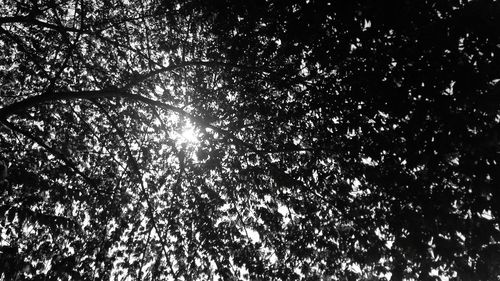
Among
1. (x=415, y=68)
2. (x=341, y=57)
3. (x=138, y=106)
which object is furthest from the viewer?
(x=138, y=106)

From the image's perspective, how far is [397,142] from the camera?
13.3 feet

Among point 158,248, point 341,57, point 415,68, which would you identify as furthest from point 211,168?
point 415,68

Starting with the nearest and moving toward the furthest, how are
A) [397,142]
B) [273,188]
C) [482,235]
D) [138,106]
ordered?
[482,235], [397,142], [273,188], [138,106]

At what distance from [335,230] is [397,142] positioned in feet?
8.38

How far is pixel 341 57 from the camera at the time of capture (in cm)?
442

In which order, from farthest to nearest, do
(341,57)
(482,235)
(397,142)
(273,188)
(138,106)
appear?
1. (138,106)
2. (273,188)
3. (341,57)
4. (397,142)
5. (482,235)

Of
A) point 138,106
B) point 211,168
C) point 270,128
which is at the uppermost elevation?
point 138,106

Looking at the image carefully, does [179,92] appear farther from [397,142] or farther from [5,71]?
[397,142]

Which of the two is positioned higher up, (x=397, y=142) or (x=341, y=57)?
(x=341, y=57)

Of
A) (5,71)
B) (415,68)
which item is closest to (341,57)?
(415,68)

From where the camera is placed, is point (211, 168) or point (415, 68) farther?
point (211, 168)

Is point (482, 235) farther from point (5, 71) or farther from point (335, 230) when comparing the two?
point (5, 71)

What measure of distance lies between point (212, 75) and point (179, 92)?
1.13 m

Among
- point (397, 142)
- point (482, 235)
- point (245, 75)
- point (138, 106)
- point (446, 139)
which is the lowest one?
point (482, 235)
